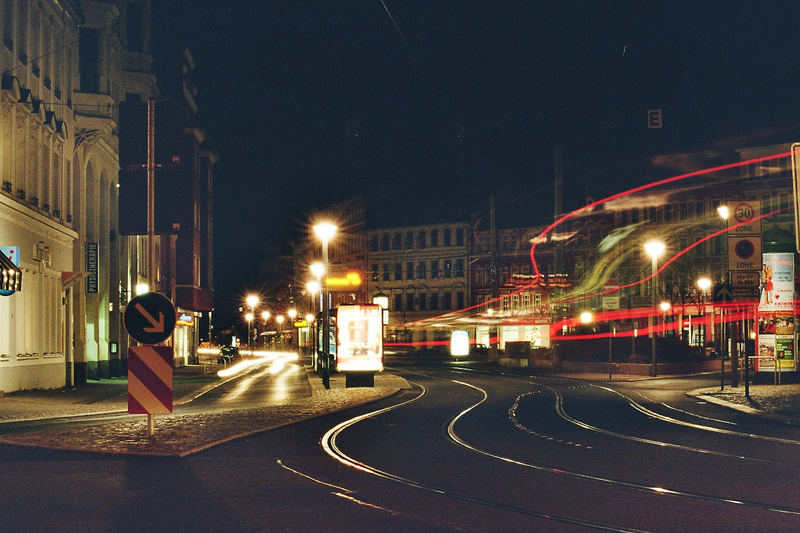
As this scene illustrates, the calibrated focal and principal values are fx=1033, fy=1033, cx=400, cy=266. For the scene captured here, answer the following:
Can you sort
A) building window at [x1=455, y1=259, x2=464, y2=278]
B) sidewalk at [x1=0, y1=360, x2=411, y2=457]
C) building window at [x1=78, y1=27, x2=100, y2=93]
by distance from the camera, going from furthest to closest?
building window at [x1=455, y1=259, x2=464, y2=278], building window at [x1=78, y1=27, x2=100, y2=93], sidewalk at [x1=0, y1=360, x2=411, y2=457]

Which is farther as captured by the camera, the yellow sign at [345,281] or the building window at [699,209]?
the building window at [699,209]

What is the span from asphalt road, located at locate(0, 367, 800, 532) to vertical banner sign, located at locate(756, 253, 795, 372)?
15549mm

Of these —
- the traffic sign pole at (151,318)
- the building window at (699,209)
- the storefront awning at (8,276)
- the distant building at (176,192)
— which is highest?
the building window at (699,209)

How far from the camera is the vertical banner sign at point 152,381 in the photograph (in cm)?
1545

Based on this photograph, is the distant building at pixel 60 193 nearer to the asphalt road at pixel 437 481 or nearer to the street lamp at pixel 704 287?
the asphalt road at pixel 437 481

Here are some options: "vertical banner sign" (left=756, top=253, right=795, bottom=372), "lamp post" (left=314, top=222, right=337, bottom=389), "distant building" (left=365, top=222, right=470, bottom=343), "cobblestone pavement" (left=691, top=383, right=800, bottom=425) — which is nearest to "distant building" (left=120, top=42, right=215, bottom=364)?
"lamp post" (left=314, top=222, right=337, bottom=389)

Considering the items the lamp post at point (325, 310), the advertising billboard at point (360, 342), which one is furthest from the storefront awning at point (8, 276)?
the lamp post at point (325, 310)

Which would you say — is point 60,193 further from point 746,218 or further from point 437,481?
point 437,481

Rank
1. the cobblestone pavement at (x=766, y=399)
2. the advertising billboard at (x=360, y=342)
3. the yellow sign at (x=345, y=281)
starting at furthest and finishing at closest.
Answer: the yellow sign at (x=345, y=281) < the advertising billboard at (x=360, y=342) < the cobblestone pavement at (x=766, y=399)

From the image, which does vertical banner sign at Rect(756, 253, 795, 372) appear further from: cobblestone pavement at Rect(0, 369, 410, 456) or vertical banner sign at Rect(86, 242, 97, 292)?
vertical banner sign at Rect(86, 242, 97, 292)

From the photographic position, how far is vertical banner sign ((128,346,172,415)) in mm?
15453

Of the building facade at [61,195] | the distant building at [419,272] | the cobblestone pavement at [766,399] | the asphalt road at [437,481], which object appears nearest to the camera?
the asphalt road at [437,481]

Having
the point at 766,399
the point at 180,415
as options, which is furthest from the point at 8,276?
the point at 766,399

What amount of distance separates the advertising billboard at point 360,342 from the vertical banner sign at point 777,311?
43.2ft
